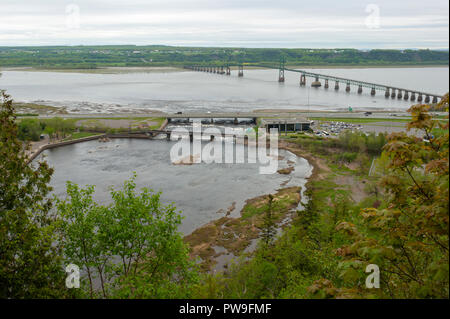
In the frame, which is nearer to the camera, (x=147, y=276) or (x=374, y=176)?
(x=147, y=276)

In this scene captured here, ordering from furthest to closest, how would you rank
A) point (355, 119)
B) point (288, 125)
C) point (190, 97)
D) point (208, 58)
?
1. point (208, 58)
2. point (190, 97)
3. point (355, 119)
4. point (288, 125)

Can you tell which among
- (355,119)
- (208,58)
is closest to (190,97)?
(355,119)

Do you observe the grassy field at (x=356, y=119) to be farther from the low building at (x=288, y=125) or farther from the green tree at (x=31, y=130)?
the green tree at (x=31, y=130)

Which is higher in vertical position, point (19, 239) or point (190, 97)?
point (190, 97)

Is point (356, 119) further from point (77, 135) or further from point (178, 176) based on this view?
point (77, 135)

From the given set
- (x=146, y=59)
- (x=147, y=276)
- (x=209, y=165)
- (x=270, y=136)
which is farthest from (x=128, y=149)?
(x=146, y=59)
